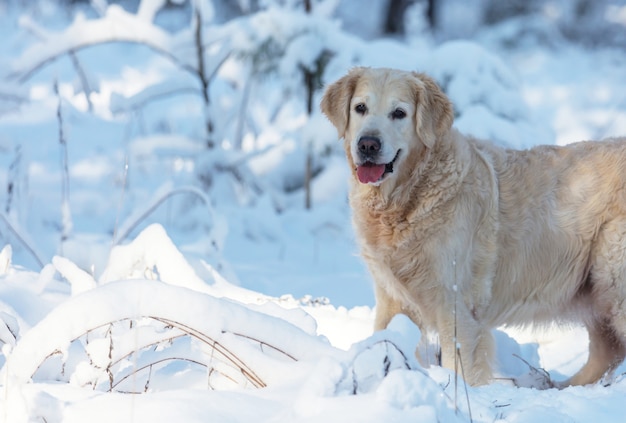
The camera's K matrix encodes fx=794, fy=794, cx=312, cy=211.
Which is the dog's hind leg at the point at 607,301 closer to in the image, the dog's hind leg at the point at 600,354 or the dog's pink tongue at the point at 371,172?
the dog's hind leg at the point at 600,354

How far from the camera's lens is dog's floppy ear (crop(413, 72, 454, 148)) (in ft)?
11.6

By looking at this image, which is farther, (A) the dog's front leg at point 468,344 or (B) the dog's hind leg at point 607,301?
(B) the dog's hind leg at point 607,301

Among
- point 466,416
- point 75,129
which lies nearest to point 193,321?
point 466,416

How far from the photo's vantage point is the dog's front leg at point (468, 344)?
139 inches

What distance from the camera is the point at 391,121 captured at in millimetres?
3543

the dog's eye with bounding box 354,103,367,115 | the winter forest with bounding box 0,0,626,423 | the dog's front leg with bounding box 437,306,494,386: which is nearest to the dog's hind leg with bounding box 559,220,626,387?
the winter forest with bounding box 0,0,626,423

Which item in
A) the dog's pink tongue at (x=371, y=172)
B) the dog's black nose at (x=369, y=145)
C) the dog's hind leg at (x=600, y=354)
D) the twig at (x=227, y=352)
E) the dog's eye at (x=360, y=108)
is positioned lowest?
the dog's hind leg at (x=600, y=354)

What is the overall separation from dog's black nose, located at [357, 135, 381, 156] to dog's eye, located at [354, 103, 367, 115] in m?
0.23

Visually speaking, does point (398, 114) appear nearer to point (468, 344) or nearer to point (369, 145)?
point (369, 145)

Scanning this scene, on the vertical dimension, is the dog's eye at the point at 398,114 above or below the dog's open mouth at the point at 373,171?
above

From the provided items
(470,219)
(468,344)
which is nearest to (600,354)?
(468,344)

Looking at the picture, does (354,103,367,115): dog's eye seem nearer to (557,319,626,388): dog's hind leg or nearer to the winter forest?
the winter forest

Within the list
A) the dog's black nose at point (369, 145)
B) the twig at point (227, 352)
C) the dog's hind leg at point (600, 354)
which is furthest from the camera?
the dog's hind leg at point (600, 354)

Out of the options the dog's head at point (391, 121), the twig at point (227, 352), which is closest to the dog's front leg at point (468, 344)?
the dog's head at point (391, 121)
